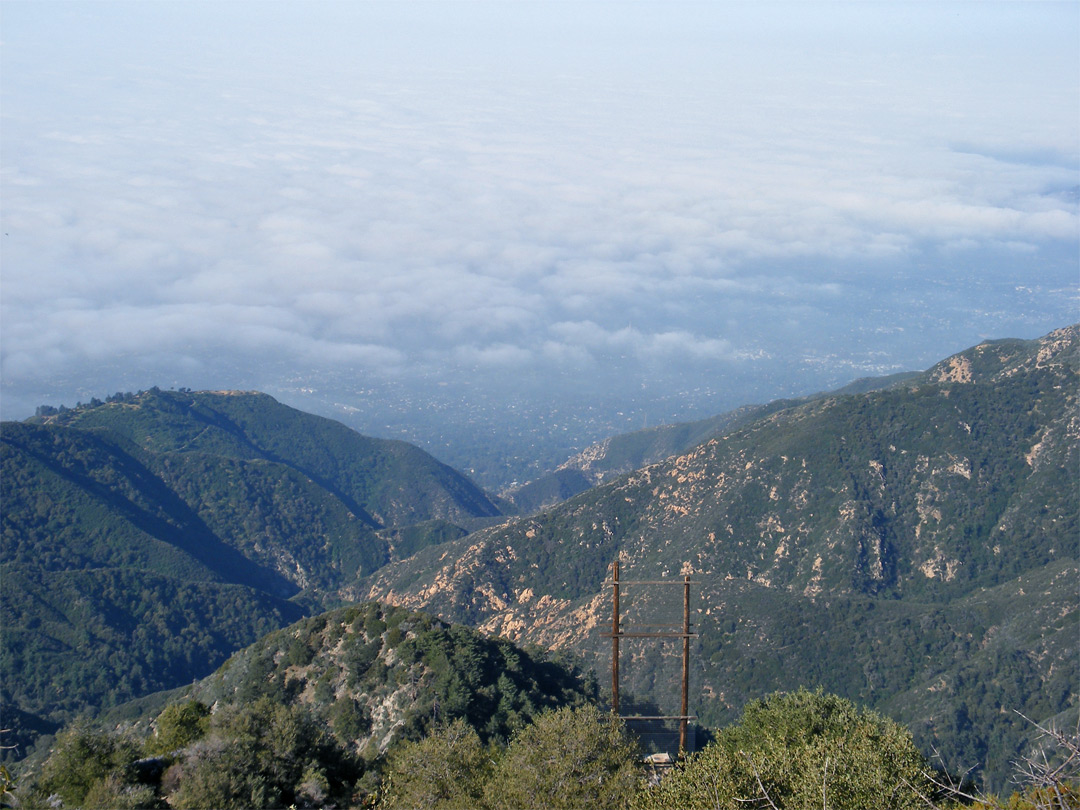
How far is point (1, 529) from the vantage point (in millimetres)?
148250

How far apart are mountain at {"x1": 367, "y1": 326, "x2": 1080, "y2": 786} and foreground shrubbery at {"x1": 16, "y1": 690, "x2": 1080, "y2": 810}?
154 ft

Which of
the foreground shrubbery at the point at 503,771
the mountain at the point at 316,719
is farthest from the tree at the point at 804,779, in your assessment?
the mountain at the point at 316,719

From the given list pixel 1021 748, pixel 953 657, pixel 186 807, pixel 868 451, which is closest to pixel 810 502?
pixel 868 451

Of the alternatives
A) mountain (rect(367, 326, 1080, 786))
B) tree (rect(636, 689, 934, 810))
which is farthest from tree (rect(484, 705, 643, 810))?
mountain (rect(367, 326, 1080, 786))

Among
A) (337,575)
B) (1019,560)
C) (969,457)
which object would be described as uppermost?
(969,457)

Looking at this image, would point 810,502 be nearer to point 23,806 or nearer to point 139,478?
point 23,806

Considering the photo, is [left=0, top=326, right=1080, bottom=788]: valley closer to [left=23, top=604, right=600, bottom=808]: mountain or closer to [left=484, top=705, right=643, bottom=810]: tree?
[left=23, top=604, right=600, bottom=808]: mountain

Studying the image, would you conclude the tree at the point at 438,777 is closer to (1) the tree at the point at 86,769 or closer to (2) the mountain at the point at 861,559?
(1) the tree at the point at 86,769

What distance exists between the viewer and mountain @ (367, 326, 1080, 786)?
85562 millimetres

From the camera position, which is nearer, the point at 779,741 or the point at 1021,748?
the point at 779,741

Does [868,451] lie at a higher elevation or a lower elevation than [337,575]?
higher

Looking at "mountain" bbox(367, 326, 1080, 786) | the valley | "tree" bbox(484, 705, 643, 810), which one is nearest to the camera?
"tree" bbox(484, 705, 643, 810)

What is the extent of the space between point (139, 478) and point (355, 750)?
146309mm

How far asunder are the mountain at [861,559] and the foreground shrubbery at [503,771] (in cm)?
4709
